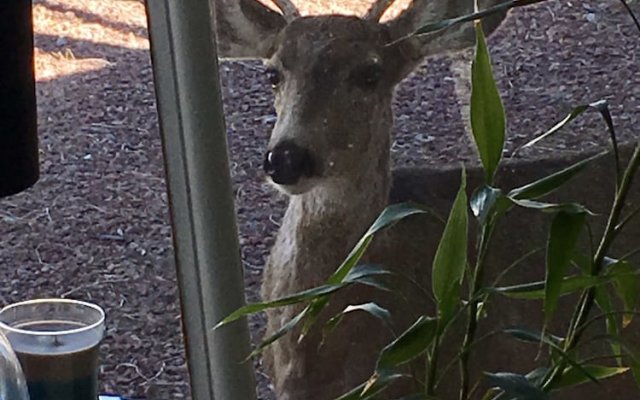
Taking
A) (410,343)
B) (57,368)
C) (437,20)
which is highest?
(437,20)

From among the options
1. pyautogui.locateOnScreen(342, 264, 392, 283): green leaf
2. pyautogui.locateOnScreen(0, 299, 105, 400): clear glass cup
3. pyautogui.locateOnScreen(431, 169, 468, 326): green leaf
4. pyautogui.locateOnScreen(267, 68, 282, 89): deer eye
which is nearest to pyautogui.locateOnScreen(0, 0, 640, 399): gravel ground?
pyautogui.locateOnScreen(267, 68, 282, 89): deer eye

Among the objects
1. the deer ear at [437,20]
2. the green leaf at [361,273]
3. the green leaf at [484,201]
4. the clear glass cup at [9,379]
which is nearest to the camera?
the green leaf at [484,201]

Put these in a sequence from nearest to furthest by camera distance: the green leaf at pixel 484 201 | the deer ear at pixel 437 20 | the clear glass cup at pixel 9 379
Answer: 1. the green leaf at pixel 484 201
2. the clear glass cup at pixel 9 379
3. the deer ear at pixel 437 20

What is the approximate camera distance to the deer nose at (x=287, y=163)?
125 centimetres

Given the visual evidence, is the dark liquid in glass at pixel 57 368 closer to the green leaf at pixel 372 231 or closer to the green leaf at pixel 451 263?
the green leaf at pixel 372 231

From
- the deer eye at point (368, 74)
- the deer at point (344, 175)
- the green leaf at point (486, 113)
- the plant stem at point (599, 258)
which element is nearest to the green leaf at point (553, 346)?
the plant stem at point (599, 258)

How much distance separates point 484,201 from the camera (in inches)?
28.7

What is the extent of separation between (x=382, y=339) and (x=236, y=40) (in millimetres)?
400

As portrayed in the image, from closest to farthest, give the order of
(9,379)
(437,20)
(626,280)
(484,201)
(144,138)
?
1. (484,201)
2. (626,280)
3. (9,379)
4. (437,20)
5. (144,138)

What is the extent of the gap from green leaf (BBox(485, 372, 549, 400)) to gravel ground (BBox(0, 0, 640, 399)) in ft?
1.89

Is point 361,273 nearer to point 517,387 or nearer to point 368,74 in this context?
point 517,387

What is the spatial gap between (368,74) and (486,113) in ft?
1.65

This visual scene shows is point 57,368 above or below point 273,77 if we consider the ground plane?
below

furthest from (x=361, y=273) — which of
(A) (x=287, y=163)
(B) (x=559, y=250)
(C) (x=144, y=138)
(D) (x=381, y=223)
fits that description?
(C) (x=144, y=138)
